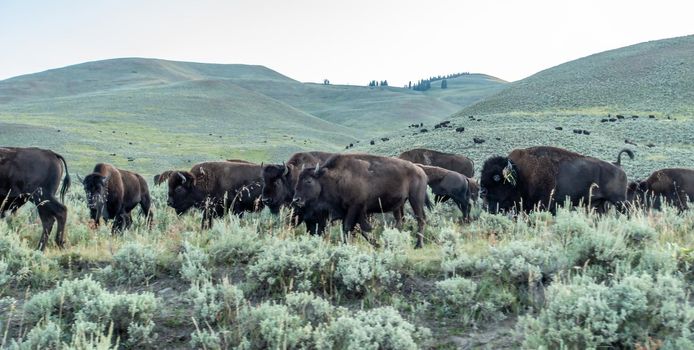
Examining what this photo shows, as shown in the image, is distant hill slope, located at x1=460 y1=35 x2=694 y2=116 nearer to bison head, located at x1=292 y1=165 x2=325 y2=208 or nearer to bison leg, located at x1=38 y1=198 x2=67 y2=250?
bison head, located at x1=292 y1=165 x2=325 y2=208

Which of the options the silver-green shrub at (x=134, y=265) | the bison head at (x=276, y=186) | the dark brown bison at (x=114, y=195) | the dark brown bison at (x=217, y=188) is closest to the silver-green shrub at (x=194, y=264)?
the silver-green shrub at (x=134, y=265)

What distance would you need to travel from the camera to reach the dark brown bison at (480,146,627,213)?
11.4 metres

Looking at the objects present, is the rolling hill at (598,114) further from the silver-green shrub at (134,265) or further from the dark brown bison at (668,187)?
the silver-green shrub at (134,265)

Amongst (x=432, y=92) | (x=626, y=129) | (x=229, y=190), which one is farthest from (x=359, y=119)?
(x=229, y=190)

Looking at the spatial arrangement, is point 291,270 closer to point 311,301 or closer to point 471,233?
point 311,301

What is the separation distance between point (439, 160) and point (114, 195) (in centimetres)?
1011

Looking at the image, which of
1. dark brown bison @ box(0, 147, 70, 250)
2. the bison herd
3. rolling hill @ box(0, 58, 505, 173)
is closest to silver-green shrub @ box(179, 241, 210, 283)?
the bison herd

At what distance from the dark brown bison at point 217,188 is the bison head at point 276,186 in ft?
2.85

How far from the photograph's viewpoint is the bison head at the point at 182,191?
12508mm

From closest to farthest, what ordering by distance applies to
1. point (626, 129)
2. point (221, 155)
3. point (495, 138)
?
1. point (495, 138)
2. point (626, 129)
3. point (221, 155)

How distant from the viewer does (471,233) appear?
952 cm

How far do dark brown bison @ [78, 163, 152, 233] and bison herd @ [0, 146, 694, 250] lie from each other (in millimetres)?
23

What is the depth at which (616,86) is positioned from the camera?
67.6 meters

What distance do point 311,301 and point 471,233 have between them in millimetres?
4577
